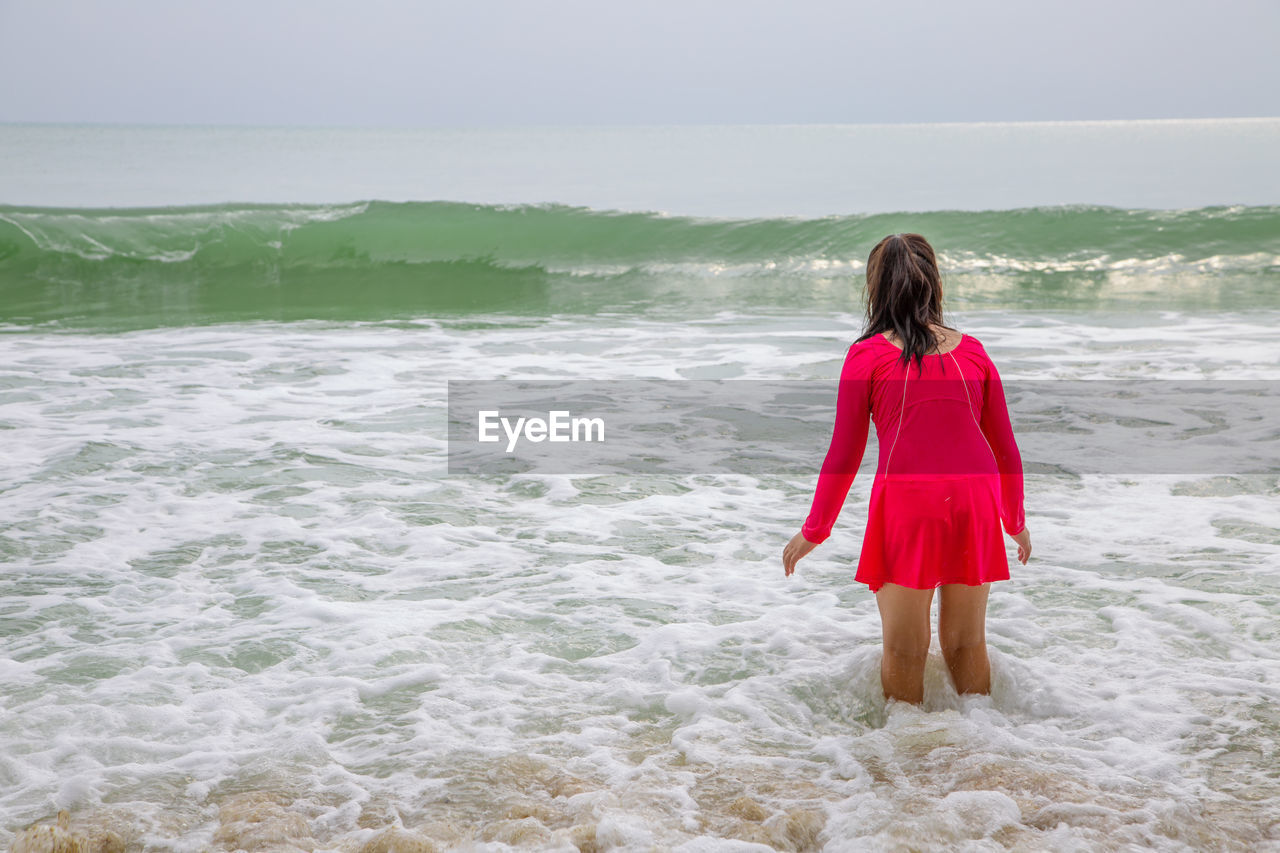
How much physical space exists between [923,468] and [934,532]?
0.18 meters

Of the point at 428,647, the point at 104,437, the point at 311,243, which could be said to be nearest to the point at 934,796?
the point at 428,647

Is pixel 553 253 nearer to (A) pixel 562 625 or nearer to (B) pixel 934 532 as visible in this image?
(A) pixel 562 625

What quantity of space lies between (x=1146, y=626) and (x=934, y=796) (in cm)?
169

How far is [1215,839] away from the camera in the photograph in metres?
2.71

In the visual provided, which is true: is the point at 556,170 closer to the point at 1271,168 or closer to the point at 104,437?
the point at 1271,168

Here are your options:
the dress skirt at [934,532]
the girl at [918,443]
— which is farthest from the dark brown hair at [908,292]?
the dress skirt at [934,532]

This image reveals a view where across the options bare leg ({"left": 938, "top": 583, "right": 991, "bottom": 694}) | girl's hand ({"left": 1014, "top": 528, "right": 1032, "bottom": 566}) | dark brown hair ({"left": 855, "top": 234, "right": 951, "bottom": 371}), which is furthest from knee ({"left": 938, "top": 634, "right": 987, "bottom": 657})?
dark brown hair ({"left": 855, "top": 234, "right": 951, "bottom": 371})

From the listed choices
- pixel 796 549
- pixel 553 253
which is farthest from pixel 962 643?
pixel 553 253

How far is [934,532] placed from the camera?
9.70 ft

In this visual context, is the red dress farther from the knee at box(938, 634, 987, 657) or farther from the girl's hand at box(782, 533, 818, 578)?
the knee at box(938, 634, 987, 657)

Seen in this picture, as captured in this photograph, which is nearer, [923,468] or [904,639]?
[923,468]

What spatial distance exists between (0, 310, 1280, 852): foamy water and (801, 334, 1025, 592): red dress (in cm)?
60

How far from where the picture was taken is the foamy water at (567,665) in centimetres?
288

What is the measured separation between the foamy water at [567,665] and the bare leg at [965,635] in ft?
0.27
